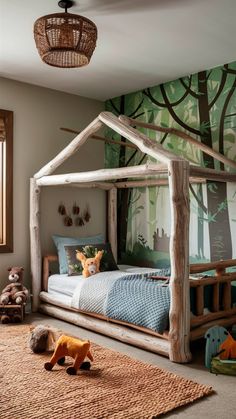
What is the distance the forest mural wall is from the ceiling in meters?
0.20

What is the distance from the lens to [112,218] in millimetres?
5438

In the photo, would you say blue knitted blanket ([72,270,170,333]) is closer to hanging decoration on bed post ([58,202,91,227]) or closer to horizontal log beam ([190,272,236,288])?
horizontal log beam ([190,272,236,288])

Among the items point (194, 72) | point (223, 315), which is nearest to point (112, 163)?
point (194, 72)

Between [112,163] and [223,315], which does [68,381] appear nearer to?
[223,315]

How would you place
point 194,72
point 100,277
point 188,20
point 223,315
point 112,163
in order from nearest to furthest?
point 188,20 < point 223,315 < point 100,277 < point 194,72 < point 112,163

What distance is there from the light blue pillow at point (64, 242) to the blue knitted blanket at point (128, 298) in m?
0.63

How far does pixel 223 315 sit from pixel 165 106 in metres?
2.53

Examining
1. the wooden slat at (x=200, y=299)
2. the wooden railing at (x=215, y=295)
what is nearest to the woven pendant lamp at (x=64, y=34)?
the wooden railing at (x=215, y=295)

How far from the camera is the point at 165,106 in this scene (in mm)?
4867

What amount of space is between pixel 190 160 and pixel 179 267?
1.85m

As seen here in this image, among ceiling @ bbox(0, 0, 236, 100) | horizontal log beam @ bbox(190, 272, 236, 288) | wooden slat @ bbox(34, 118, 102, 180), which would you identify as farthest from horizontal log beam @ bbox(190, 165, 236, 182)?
ceiling @ bbox(0, 0, 236, 100)

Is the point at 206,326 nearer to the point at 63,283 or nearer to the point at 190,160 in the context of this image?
the point at 63,283

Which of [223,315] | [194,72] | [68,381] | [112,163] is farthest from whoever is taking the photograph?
[112,163]

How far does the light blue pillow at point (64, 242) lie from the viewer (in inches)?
183
